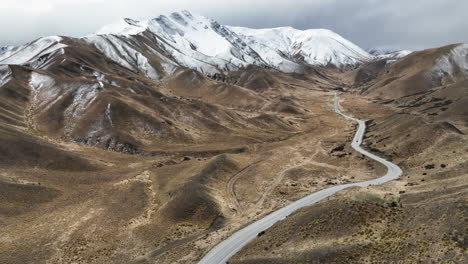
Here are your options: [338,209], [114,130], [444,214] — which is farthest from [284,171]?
[114,130]

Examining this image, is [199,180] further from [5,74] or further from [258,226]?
[5,74]

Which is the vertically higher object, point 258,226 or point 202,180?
point 258,226

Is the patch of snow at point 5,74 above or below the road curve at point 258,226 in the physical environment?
below

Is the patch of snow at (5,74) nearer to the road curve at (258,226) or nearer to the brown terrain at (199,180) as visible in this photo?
the brown terrain at (199,180)

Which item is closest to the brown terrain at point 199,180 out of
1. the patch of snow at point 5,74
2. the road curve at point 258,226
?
the patch of snow at point 5,74

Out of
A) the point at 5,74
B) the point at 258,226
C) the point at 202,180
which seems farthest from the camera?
the point at 5,74

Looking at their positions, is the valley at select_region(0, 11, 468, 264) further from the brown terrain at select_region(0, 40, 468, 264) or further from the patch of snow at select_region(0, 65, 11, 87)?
the patch of snow at select_region(0, 65, 11, 87)

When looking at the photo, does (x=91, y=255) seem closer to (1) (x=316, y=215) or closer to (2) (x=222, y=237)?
(2) (x=222, y=237)

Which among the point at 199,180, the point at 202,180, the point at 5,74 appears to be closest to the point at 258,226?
the point at 199,180
